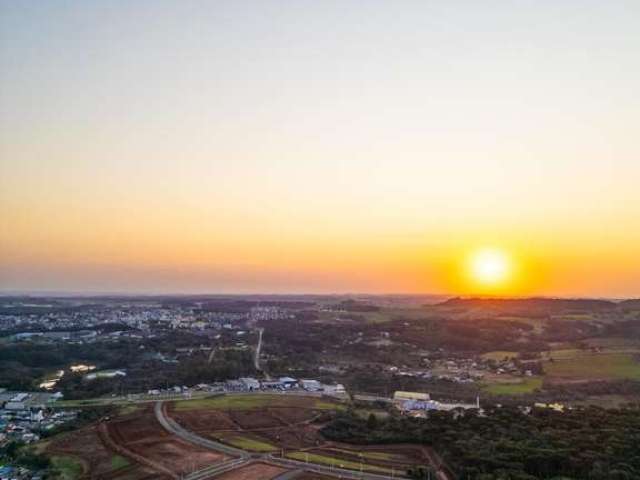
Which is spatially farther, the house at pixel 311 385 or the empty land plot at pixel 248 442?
the house at pixel 311 385

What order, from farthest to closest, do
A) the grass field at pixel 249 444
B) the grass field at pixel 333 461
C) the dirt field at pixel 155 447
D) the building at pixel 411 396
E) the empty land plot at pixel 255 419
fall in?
1. the building at pixel 411 396
2. the empty land plot at pixel 255 419
3. the grass field at pixel 249 444
4. the dirt field at pixel 155 447
5. the grass field at pixel 333 461

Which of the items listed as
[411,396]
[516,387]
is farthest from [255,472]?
[516,387]

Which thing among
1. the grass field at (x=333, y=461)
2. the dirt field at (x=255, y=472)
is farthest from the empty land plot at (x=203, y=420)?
the dirt field at (x=255, y=472)

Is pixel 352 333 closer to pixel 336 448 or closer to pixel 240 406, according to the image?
pixel 240 406

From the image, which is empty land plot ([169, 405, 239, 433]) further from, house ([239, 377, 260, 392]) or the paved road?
house ([239, 377, 260, 392])

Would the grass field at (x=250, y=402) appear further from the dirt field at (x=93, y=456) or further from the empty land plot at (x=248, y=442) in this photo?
the dirt field at (x=93, y=456)
